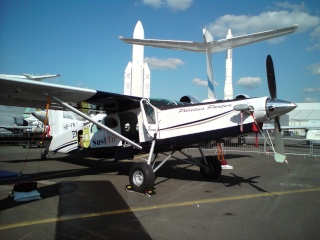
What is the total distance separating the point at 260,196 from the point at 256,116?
2.13 meters

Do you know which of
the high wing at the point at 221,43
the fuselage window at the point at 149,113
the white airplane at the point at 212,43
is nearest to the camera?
the fuselage window at the point at 149,113

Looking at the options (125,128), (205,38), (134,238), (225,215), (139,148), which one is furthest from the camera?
(205,38)

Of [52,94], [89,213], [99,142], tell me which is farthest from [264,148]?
[89,213]

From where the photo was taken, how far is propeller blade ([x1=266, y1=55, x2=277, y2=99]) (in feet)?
21.1

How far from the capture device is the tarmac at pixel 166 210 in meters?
4.10

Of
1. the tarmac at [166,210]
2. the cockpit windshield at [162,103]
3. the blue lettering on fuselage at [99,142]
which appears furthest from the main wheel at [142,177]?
the blue lettering on fuselage at [99,142]

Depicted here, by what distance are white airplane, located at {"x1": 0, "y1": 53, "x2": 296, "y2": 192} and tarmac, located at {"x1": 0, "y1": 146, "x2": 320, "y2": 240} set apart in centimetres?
91

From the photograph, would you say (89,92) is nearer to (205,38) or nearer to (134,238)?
(134,238)

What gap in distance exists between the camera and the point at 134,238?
386 centimetres

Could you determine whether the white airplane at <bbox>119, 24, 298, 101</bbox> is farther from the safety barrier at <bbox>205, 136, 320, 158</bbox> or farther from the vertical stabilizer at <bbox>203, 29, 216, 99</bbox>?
the safety barrier at <bbox>205, 136, 320, 158</bbox>

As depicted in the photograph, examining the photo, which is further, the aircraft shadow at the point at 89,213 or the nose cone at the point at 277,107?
the nose cone at the point at 277,107

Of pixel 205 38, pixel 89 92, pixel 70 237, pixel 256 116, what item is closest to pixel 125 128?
pixel 89 92

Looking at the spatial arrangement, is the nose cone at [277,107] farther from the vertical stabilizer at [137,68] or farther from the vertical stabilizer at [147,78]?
the vertical stabilizer at [147,78]

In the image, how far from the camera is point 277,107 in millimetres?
5707
